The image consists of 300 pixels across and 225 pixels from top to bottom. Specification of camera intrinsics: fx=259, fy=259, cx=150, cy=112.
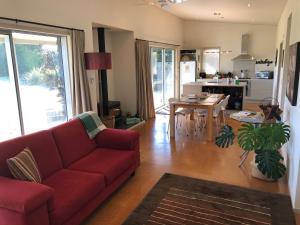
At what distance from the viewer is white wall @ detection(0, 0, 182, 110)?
3477mm

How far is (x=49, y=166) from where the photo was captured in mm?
2814

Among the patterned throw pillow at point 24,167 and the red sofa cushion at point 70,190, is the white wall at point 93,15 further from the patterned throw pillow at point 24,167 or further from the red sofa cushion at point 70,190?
the red sofa cushion at point 70,190

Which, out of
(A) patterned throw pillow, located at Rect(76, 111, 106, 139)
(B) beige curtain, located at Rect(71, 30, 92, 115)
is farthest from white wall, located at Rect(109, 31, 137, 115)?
(A) patterned throw pillow, located at Rect(76, 111, 106, 139)

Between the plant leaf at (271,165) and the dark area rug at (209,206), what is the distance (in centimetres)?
27

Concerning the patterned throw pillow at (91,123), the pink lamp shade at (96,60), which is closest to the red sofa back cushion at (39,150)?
the patterned throw pillow at (91,123)

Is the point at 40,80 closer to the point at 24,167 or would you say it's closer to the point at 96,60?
the point at 96,60

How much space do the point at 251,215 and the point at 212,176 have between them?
95 centimetres

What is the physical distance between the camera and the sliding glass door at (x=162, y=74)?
834 cm

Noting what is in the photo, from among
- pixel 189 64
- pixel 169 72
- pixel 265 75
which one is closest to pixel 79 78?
pixel 169 72

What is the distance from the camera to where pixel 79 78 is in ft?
14.4

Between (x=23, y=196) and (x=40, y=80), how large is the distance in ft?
8.42

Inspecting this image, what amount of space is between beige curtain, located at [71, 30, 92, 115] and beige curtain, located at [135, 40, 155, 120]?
2.12 m

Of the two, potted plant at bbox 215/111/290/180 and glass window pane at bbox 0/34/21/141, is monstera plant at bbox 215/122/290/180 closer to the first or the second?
potted plant at bbox 215/111/290/180

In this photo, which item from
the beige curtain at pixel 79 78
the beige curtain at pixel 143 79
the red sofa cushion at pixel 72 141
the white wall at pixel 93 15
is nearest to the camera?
the red sofa cushion at pixel 72 141
